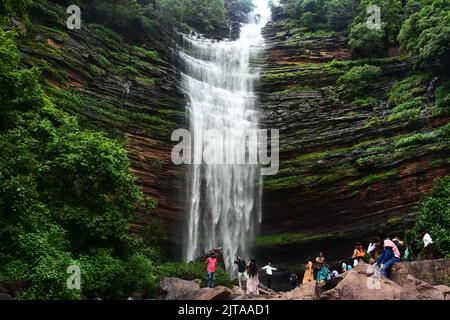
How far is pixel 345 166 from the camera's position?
22.5 meters

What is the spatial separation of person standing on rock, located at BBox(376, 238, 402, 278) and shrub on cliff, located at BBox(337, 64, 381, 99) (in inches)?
621

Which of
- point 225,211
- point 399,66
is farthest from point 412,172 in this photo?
point 225,211

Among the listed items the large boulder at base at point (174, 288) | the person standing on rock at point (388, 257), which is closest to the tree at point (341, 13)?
the large boulder at base at point (174, 288)

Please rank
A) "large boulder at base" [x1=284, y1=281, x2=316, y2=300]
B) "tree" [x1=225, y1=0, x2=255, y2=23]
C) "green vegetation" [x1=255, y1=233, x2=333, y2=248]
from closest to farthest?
1. "large boulder at base" [x1=284, y1=281, x2=316, y2=300]
2. "green vegetation" [x1=255, y1=233, x2=333, y2=248]
3. "tree" [x1=225, y1=0, x2=255, y2=23]

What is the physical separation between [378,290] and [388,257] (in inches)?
65.7

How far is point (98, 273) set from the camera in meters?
12.2

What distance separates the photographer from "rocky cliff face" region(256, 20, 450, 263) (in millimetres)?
21312

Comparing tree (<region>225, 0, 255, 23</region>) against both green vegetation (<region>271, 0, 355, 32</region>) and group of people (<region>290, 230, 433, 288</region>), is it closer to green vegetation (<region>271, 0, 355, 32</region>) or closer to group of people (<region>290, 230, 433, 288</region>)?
green vegetation (<region>271, 0, 355, 32</region>)

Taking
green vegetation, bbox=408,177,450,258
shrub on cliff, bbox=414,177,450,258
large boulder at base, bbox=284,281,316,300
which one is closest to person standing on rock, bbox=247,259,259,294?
large boulder at base, bbox=284,281,316,300

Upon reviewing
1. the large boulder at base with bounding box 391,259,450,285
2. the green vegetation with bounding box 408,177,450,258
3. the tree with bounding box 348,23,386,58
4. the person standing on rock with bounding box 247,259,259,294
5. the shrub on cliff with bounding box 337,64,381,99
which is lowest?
the person standing on rock with bounding box 247,259,259,294

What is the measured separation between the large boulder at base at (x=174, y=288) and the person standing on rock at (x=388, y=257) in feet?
17.6

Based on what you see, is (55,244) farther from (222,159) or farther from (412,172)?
(412,172)

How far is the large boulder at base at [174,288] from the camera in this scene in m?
13.8

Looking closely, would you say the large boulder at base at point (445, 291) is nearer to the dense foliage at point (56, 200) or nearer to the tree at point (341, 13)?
the dense foliage at point (56, 200)
